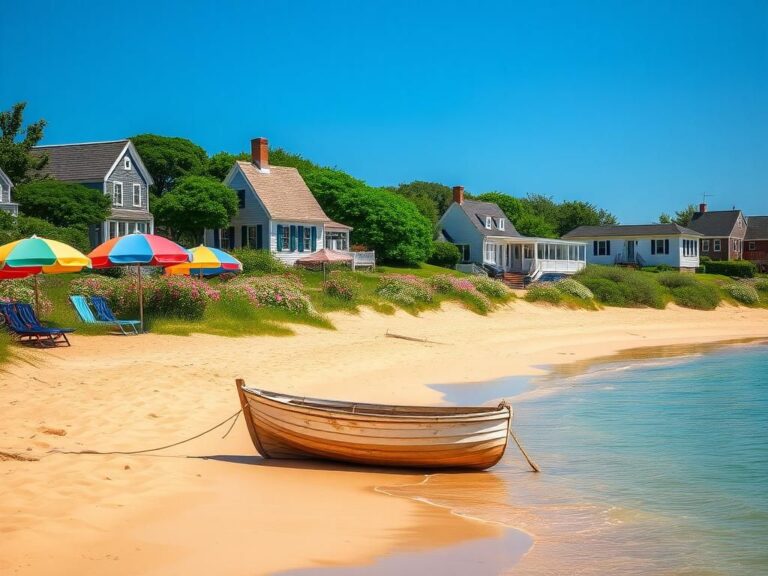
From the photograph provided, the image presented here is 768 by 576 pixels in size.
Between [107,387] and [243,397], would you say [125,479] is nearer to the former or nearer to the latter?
[243,397]

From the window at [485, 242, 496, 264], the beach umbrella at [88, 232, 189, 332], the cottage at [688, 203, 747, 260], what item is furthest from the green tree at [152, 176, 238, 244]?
the cottage at [688, 203, 747, 260]

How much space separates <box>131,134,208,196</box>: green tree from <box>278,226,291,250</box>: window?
66.3 feet

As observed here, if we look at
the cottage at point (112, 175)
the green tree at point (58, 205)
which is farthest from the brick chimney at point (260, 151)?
the green tree at point (58, 205)

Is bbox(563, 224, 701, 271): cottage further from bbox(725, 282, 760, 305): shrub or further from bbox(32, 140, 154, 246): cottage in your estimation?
bbox(32, 140, 154, 246): cottage

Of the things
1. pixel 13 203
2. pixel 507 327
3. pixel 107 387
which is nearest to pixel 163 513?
→ pixel 107 387

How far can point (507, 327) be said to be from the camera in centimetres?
3203

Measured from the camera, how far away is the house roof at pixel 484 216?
61.4 metres

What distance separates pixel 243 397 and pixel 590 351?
63.8ft

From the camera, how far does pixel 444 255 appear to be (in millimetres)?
58500

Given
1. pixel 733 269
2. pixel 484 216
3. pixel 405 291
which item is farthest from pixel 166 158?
pixel 733 269

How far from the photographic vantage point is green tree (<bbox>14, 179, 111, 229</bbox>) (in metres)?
39.7

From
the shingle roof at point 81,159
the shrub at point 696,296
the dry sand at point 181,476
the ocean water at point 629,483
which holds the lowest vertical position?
the ocean water at point 629,483

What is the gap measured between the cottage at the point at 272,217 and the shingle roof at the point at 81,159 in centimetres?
740

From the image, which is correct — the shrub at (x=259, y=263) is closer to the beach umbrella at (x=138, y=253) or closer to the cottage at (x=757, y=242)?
the beach umbrella at (x=138, y=253)
